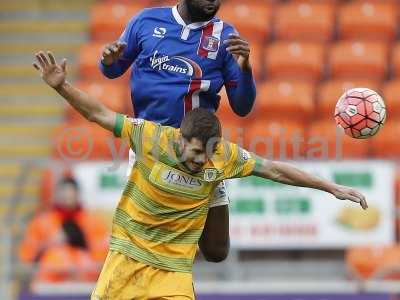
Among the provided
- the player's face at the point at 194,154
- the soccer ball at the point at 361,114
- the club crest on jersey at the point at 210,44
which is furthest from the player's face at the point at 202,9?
the soccer ball at the point at 361,114

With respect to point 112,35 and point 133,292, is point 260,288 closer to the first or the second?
point 133,292

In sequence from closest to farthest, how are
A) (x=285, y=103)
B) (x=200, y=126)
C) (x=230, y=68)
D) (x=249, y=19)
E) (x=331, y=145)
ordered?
(x=200, y=126) < (x=230, y=68) < (x=331, y=145) < (x=285, y=103) < (x=249, y=19)

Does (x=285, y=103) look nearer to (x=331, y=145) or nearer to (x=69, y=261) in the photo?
(x=331, y=145)

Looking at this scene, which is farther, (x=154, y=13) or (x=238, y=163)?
(x=154, y=13)

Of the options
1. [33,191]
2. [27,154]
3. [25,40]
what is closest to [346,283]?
[33,191]

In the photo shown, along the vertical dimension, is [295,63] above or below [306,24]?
below

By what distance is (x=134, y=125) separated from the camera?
6.93 metres

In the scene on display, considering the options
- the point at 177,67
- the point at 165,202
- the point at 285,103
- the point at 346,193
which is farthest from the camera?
the point at 285,103

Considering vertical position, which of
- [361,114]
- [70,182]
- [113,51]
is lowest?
[70,182]

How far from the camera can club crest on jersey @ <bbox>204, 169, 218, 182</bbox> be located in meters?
7.05

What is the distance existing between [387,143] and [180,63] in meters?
5.37

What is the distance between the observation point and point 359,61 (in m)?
13.4

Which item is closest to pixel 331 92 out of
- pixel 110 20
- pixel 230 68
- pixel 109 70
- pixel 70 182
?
pixel 110 20

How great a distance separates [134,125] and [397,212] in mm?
4426
